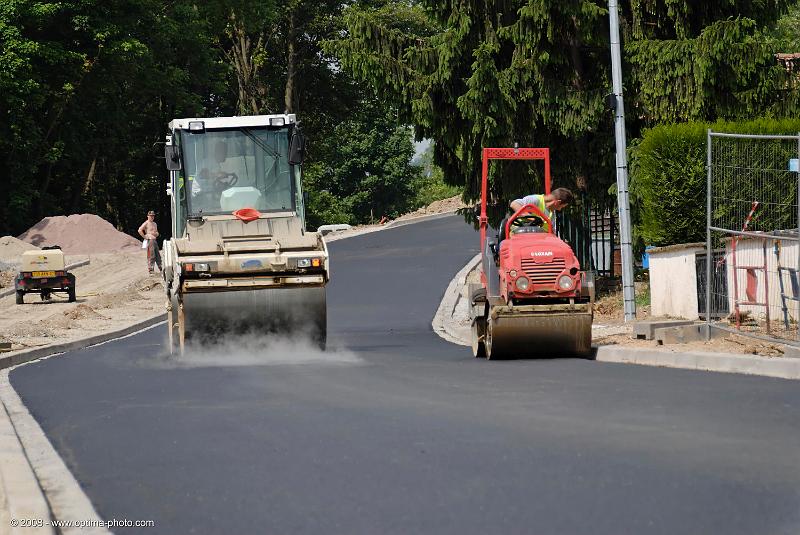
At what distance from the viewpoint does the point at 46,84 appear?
58.9 metres

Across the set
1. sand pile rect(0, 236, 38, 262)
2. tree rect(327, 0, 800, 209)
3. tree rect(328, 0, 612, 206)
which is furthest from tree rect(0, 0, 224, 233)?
tree rect(327, 0, 800, 209)

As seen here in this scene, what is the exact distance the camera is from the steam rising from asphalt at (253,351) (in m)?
18.6

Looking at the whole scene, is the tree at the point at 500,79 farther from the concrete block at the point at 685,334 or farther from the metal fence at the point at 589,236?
the concrete block at the point at 685,334

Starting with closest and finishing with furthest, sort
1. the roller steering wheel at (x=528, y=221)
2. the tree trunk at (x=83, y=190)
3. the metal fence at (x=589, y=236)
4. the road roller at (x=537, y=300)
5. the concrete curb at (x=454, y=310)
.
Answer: the road roller at (x=537, y=300) < the roller steering wheel at (x=528, y=221) < the concrete curb at (x=454, y=310) < the metal fence at (x=589, y=236) < the tree trunk at (x=83, y=190)

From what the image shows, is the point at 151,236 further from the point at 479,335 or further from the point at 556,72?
the point at 479,335

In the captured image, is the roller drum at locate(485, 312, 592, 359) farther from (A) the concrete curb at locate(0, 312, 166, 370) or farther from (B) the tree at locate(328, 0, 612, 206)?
(B) the tree at locate(328, 0, 612, 206)

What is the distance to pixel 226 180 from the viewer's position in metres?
20.5

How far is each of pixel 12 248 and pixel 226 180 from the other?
116 ft

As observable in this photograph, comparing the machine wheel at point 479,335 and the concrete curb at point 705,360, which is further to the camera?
the machine wheel at point 479,335

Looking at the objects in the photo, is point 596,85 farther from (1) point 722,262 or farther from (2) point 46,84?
(2) point 46,84

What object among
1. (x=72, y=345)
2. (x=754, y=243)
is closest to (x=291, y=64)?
(x=72, y=345)

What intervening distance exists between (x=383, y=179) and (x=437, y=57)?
180 feet

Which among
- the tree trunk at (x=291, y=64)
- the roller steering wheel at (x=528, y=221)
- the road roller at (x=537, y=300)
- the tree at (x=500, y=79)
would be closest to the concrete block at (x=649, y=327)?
the road roller at (x=537, y=300)

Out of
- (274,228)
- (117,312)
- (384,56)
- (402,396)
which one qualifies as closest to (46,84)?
(117,312)
